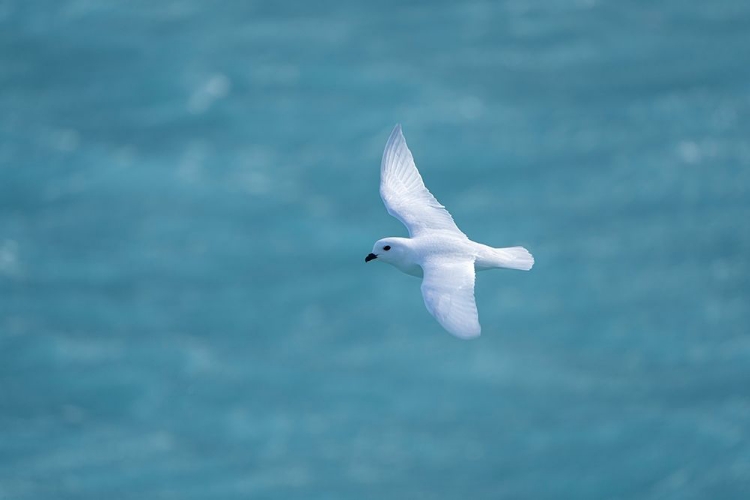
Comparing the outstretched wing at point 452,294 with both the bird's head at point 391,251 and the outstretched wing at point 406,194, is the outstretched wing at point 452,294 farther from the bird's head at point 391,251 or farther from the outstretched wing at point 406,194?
the outstretched wing at point 406,194

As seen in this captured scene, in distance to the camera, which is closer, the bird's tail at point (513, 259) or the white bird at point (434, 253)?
the white bird at point (434, 253)

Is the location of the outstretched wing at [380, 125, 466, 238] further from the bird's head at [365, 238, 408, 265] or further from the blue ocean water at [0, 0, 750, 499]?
the blue ocean water at [0, 0, 750, 499]

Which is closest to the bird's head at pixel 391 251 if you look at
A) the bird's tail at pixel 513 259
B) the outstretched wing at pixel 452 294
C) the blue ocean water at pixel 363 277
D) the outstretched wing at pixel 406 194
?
the outstretched wing at pixel 452 294

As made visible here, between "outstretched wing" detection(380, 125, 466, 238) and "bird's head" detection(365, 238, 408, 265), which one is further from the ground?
"outstretched wing" detection(380, 125, 466, 238)

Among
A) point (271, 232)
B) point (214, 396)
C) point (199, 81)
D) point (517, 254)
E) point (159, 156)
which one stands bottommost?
point (517, 254)

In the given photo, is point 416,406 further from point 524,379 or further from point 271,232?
point 271,232

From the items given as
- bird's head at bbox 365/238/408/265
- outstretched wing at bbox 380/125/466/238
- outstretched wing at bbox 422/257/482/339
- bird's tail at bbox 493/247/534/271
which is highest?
outstretched wing at bbox 380/125/466/238

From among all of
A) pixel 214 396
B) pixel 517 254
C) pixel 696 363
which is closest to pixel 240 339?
Result: pixel 214 396

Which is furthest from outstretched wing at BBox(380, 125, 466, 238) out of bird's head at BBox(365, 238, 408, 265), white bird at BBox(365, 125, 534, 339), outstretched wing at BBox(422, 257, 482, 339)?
outstretched wing at BBox(422, 257, 482, 339)
